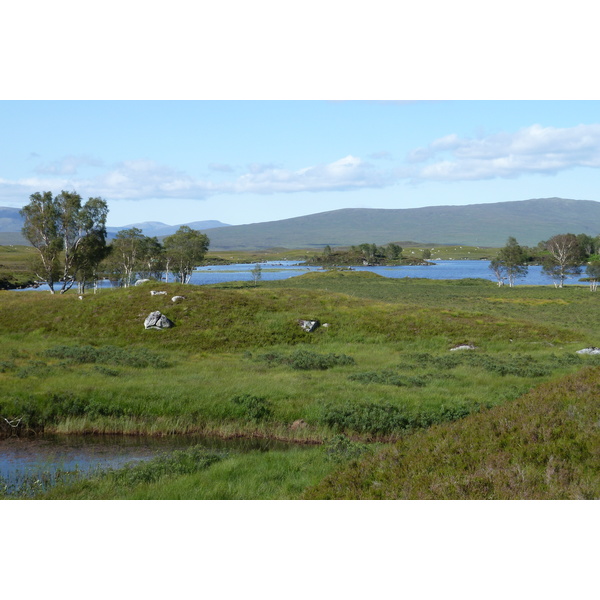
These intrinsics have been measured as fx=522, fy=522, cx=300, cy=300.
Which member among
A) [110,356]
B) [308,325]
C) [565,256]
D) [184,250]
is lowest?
[110,356]

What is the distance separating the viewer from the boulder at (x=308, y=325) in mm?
44641

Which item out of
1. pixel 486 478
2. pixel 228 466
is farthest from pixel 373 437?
pixel 486 478

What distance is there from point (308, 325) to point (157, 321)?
12.7 metres

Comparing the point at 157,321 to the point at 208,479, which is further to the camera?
the point at 157,321

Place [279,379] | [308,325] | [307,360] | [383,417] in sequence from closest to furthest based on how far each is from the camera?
[383,417]
[279,379]
[307,360]
[308,325]

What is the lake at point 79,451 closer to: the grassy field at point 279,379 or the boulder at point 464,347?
the grassy field at point 279,379

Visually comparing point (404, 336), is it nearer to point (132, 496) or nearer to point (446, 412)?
point (446, 412)

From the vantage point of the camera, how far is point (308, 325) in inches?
1767

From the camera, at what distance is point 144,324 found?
145 ft

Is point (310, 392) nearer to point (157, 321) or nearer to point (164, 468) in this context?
point (164, 468)

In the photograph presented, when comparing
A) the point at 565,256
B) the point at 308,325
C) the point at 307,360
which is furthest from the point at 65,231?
the point at 565,256

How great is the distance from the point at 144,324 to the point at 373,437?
92.9 feet

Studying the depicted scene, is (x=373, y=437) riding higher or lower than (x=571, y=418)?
lower

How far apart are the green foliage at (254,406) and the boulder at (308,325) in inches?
810
